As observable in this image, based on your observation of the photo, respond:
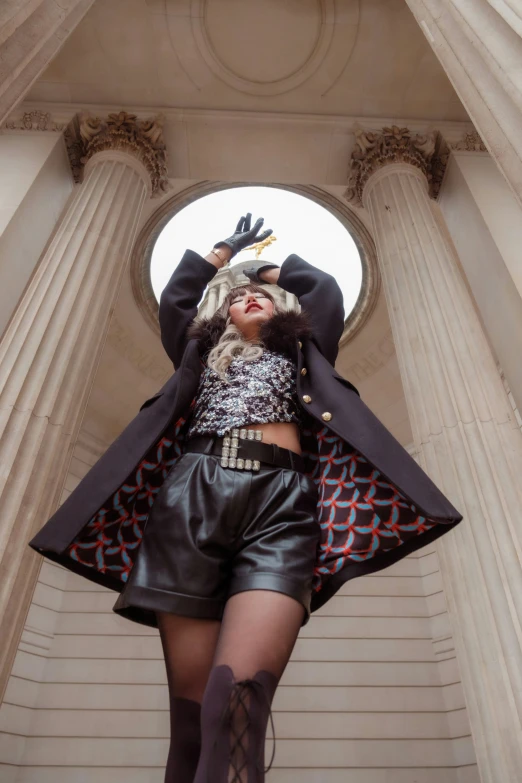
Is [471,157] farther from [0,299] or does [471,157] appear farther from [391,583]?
[391,583]

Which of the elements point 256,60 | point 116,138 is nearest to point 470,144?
point 256,60

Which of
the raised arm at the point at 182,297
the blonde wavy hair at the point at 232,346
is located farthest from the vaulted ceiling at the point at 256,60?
the blonde wavy hair at the point at 232,346

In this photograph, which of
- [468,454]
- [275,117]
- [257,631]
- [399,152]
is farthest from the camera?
[275,117]

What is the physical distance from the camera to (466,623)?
8.10 ft

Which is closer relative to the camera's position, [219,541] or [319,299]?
[219,541]

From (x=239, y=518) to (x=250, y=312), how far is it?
0.98m

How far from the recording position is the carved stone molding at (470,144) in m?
4.82

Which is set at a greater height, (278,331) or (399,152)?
(399,152)

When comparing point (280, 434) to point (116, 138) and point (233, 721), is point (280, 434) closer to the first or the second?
point (233, 721)

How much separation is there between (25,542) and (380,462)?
5.98ft

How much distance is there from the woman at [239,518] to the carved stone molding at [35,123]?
151 inches

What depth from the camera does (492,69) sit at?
2.05 meters

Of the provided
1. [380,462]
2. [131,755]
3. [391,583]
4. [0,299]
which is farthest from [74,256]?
[391,583]

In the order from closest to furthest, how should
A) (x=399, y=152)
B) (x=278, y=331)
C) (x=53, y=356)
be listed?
(x=278, y=331) → (x=53, y=356) → (x=399, y=152)
